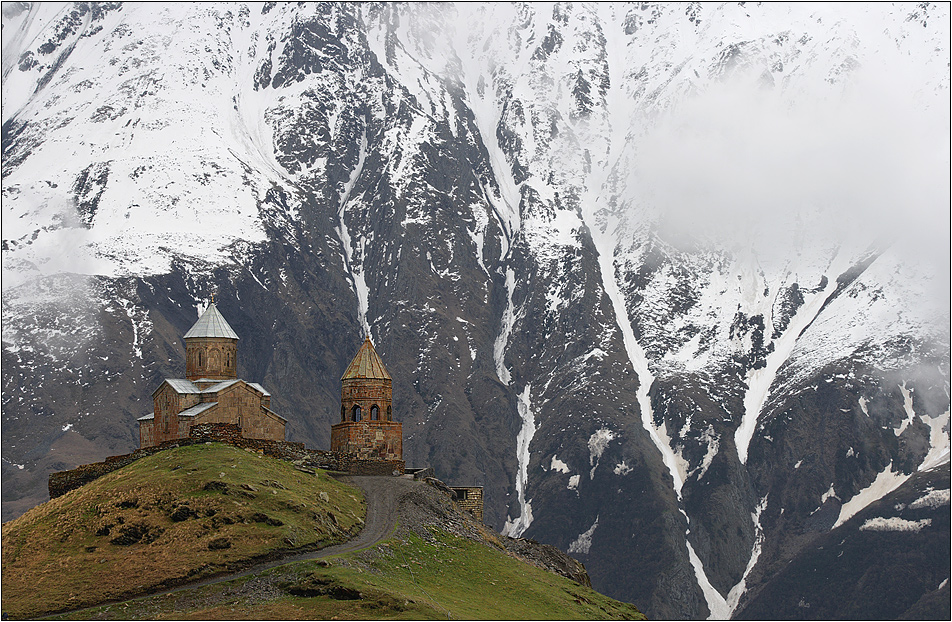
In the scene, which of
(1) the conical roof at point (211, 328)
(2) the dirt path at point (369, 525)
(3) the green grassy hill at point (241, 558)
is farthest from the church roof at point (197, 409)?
(3) the green grassy hill at point (241, 558)

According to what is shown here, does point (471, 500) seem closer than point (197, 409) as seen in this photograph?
No

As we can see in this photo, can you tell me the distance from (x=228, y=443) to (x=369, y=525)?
1236 centimetres

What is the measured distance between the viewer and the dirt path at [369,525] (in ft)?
190

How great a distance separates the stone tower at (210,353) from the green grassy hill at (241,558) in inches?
959

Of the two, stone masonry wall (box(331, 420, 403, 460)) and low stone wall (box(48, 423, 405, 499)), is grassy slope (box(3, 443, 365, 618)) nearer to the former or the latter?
low stone wall (box(48, 423, 405, 499))

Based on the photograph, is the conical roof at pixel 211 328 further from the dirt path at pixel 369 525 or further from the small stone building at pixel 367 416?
the dirt path at pixel 369 525

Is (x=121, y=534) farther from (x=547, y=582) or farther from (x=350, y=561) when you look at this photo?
(x=547, y=582)

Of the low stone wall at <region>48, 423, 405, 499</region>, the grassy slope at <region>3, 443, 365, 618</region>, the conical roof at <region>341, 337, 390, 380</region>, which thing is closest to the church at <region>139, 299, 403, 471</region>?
the conical roof at <region>341, 337, 390, 380</region>

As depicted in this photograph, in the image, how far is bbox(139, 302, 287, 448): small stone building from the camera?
9556cm

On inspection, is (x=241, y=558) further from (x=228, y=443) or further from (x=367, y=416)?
(x=367, y=416)

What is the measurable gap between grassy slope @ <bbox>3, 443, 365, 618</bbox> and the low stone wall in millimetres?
5694

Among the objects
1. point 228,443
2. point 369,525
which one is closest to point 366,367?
point 228,443

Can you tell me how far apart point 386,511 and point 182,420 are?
Result: 24700 millimetres

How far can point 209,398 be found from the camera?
96.5m
